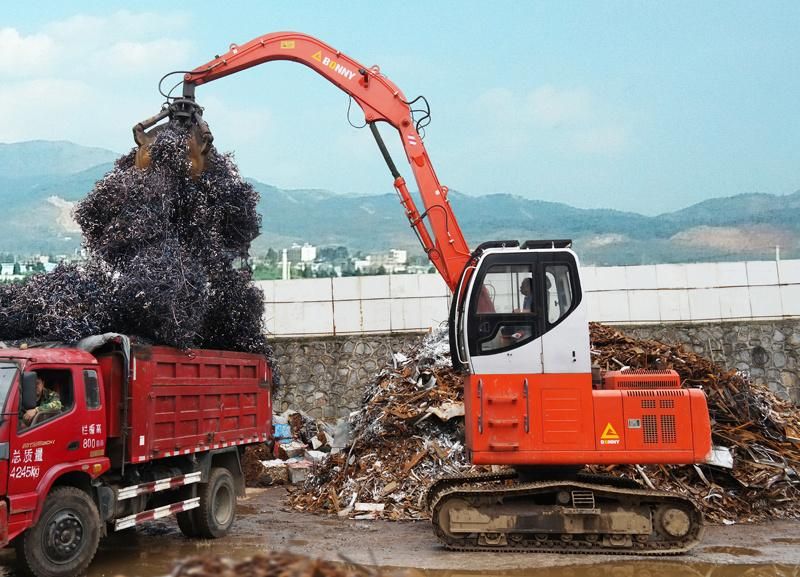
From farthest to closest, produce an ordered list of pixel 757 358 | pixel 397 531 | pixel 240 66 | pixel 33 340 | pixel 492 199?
pixel 492 199, pixel 757 358, pixel 240 66, pixel 397 531, pixel 33 340

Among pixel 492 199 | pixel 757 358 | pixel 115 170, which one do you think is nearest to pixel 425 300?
pixel 757 358

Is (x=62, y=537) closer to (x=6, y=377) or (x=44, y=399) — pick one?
(x=44, y=399)

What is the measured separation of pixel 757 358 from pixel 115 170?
1297cm

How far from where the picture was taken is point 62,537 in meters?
7.47

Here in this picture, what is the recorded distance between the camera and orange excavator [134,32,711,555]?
8914mm

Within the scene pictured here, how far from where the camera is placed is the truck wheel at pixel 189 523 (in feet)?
32.7

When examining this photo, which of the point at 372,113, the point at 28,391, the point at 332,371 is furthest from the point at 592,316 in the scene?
the point at 28,391

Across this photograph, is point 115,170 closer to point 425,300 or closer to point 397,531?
point 397,531

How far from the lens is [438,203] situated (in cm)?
1077

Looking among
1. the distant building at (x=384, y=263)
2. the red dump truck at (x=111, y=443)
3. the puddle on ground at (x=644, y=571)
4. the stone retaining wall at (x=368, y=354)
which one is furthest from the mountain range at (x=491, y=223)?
the puddle on ground at (x=644, y=571)

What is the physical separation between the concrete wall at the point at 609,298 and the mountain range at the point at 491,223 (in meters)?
0.83

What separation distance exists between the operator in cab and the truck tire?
0.76 m

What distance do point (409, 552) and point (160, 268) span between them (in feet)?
14.2

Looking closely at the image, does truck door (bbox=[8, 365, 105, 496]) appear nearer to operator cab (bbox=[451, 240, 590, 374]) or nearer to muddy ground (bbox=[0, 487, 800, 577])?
muddy ground (bbox=[0, 487, 800, 577])
